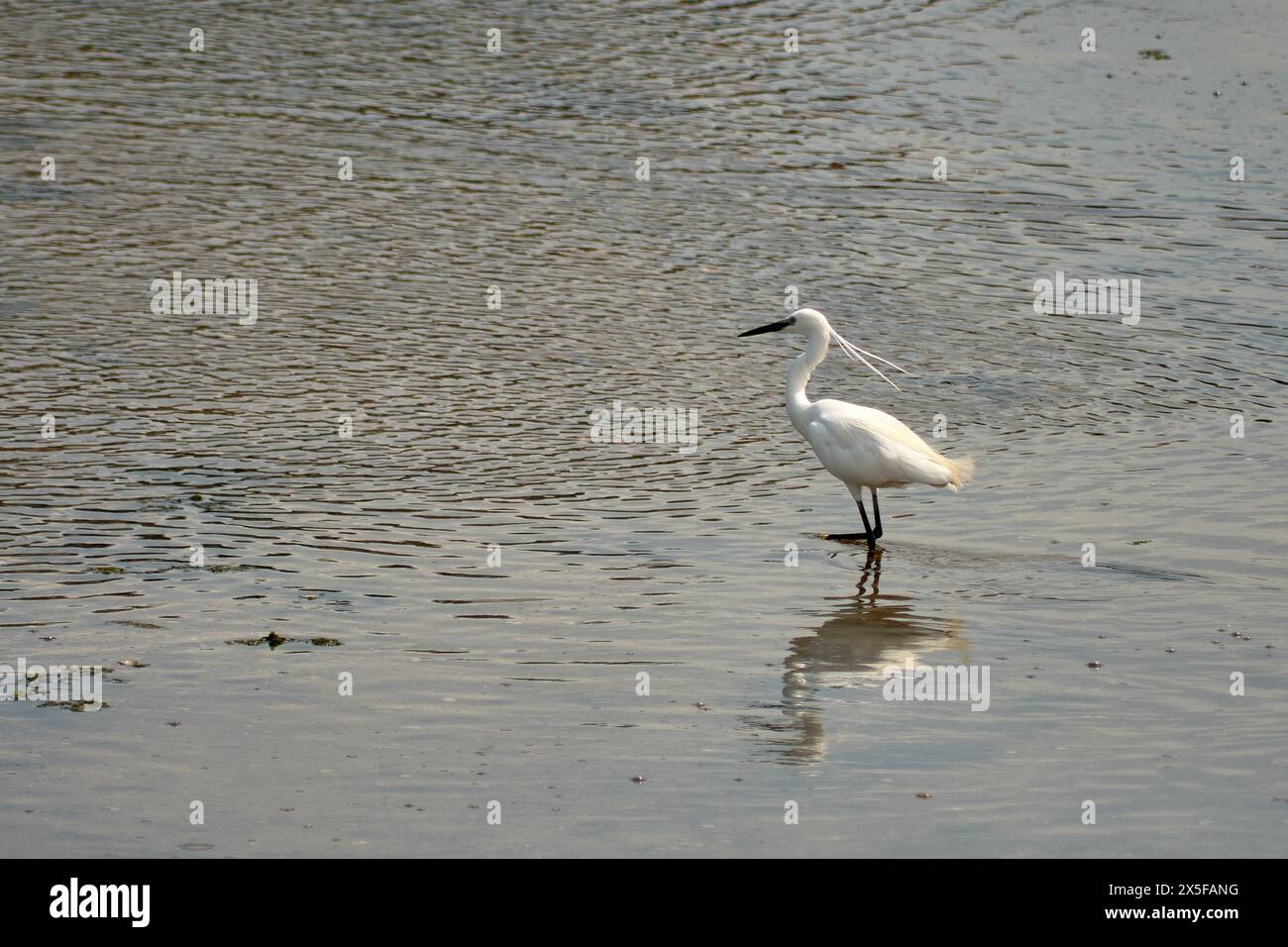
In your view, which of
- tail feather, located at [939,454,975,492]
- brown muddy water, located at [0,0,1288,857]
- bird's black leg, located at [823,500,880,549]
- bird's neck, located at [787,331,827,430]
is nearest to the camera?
brown muddy water, located at [0,0,1288,857]

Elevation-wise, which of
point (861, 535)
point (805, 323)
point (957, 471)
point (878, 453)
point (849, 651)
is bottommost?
point (849, 651)

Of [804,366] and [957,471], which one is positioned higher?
[804,366]

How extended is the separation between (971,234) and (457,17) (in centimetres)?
849

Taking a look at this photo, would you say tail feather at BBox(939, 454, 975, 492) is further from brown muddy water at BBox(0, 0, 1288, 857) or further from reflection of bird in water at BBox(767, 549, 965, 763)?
reflection of bird in water at BBox(767, 549, 965, 763)

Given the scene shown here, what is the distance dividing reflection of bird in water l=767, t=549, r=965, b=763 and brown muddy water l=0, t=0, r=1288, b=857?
1.3 inches

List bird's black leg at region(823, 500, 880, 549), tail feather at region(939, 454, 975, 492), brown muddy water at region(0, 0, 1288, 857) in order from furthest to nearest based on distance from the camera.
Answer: tail feather at region(939, 454, 975, 492)
bird's black leg at region(823, 500, 880, 549)
brown muddy water at region(0, 0, 1288, 857)

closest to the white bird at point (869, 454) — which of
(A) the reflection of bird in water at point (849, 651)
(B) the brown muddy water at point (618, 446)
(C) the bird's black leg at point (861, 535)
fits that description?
(C) the bird's black leg at point (861, 535)

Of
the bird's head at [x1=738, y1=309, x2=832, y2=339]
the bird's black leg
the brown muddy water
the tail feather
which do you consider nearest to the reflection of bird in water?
the brown muddy water

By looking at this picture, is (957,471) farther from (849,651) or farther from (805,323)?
(849,651)

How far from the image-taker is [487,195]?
51.9ft

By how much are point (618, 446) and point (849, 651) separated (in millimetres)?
3226

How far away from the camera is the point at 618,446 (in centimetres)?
1092

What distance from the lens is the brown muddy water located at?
661 cm

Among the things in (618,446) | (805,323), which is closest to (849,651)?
(805,323)
